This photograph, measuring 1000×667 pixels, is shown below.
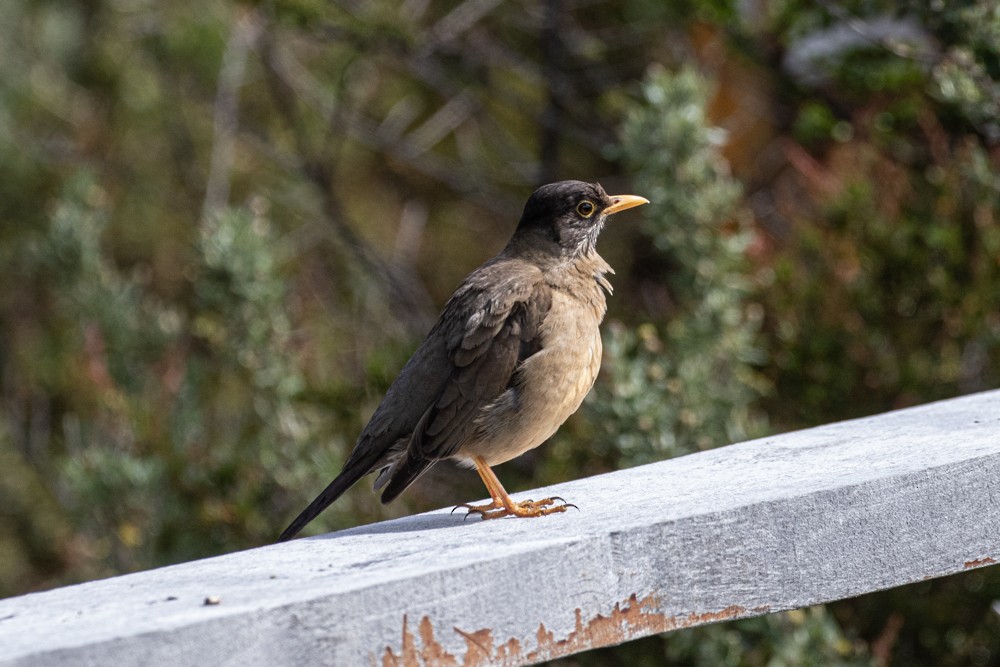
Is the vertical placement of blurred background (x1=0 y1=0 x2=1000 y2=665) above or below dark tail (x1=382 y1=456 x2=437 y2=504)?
below

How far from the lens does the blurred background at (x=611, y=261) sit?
19.4ft

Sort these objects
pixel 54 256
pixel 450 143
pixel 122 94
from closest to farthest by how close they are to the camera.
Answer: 1. pixel 54 256
2. pixel 122 94
3. pixel 450 143

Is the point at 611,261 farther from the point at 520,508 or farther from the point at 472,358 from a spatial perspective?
the point at 520,508

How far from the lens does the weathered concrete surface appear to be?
2529 mm

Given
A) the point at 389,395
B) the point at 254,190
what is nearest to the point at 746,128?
the point at 254,190

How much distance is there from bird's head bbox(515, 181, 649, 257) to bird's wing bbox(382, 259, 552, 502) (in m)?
0.45

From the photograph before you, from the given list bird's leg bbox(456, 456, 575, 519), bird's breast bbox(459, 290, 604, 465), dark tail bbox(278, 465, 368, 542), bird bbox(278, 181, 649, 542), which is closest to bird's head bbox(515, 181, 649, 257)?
bird bbox(278, 181, 649, 542)

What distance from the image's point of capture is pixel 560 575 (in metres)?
2.84

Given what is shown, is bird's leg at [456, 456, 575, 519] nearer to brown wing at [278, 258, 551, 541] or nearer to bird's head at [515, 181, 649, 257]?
brown wing at [278, 258, 551, 541]

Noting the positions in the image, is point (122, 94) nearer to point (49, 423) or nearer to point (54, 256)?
point (49, 423)

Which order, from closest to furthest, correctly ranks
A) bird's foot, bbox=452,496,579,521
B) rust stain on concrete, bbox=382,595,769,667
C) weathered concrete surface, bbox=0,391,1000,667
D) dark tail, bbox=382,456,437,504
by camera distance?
weathered concrete surface, bbox=0,391,1000,667 → rust stain on concrete, bbox=382,595,769,667 → bird's foot, bbox=452,496,579,521 → dark tail, bbox=382,456,437,504

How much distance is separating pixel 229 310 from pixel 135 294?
46.1 inches

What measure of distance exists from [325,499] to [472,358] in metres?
0.70

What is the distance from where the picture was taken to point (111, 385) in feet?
22.8
